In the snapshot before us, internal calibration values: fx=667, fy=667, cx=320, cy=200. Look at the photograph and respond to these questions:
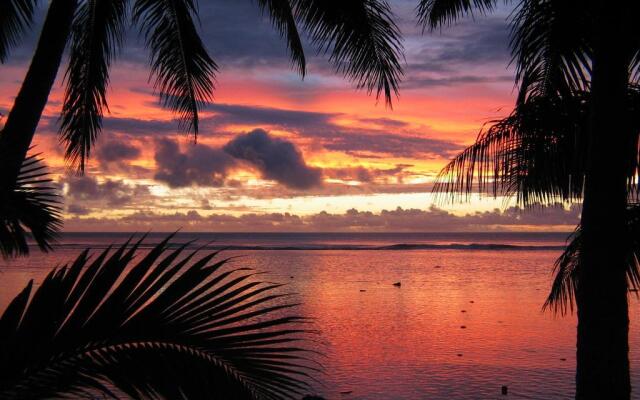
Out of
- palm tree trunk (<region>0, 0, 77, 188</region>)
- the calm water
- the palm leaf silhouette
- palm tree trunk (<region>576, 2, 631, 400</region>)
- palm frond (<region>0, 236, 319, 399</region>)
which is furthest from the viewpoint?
the calm water

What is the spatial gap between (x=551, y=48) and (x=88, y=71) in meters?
4.59

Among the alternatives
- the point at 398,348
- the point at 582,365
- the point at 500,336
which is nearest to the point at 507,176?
the point at 582,365

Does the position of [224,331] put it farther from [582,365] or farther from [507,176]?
[507,176]

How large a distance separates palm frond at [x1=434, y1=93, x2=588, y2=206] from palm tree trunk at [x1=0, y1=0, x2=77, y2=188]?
3.36 m

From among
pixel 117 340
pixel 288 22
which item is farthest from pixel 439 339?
pixel 117 340

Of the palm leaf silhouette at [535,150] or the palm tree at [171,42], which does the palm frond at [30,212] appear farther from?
the palm leaf silhouette at [535,150]

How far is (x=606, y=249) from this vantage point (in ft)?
15.1

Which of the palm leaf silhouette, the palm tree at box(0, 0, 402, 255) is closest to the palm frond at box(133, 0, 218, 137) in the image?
the palm tree at box(0, 0, 402, 255)

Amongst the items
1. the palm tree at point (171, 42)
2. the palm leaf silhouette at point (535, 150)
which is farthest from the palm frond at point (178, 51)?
the palm leaf silhouette at point (535, 150)

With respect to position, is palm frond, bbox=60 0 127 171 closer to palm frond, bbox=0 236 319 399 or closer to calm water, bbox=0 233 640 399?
calm water, bbox=0 233 640 399

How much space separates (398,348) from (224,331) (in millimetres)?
9510

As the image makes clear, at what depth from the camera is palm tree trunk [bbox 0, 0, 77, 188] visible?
4.46 meters

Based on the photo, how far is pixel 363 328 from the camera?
1324cm

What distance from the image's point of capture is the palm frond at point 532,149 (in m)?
5.83
